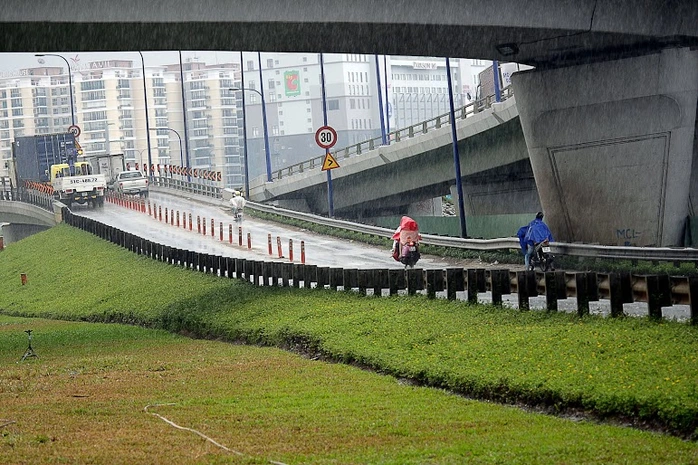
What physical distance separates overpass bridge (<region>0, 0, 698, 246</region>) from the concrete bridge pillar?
0.04 meters

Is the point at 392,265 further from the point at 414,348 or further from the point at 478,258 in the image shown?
the point at 414,348

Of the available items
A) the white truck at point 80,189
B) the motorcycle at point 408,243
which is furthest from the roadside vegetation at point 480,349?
the white truck at point 80,189

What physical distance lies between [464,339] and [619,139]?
1709cm

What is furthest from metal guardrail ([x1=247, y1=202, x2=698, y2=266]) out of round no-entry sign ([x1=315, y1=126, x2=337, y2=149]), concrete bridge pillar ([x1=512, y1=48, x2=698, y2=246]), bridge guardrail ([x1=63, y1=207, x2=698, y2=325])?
bridge guardrail ([x1=63, y1=207, x2=698, y2=325])

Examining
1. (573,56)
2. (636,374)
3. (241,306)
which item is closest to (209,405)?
(636,374)

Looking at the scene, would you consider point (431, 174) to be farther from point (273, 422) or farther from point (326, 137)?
point (273, 422)

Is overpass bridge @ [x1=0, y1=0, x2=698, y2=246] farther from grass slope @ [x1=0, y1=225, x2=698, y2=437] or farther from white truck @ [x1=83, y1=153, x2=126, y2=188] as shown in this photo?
white truck @ [x1=83, y1=153, x2=126, y2=188]

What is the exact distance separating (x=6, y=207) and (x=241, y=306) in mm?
62391

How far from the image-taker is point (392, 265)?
130ft

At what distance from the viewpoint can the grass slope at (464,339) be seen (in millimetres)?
14023

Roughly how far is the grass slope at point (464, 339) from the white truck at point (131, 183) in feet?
150

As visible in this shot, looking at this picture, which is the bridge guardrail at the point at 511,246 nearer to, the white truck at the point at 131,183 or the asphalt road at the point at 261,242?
the asphalt road at the point at 261,242

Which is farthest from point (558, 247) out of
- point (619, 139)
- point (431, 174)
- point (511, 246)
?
point (431, 174)

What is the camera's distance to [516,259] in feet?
126
